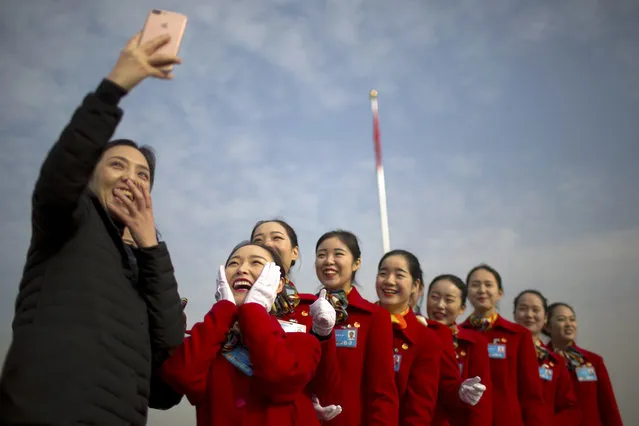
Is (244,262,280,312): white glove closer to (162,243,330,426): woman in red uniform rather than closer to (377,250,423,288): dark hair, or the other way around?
(162,243,330,426): woman in red uniform

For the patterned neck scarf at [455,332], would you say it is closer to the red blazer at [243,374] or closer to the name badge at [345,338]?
the name badge at [345,338]

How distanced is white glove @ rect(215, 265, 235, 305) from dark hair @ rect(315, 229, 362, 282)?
164 centimetres

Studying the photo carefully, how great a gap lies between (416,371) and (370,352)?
0.59m

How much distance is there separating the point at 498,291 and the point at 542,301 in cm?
113

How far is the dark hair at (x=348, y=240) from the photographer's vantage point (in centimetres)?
455

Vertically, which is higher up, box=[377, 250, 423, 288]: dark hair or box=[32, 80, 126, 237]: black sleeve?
box=[377, 250, 423, 288]: dark hair

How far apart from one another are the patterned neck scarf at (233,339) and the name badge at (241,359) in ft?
0.07

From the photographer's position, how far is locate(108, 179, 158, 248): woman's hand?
7.47ft

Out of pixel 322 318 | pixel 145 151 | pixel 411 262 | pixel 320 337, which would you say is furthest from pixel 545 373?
pixel 145 151

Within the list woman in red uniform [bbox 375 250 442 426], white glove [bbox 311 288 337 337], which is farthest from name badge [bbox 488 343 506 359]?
white glove [bbox 311 288 337 337]

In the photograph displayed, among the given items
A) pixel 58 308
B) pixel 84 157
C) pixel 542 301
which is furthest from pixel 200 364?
pixel 542 301

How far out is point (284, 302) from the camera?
3.34 metres

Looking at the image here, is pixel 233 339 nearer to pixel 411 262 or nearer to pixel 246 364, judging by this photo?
pixel 246 364

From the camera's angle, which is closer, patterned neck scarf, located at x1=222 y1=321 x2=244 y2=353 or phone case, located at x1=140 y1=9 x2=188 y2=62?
phone case, located at x1=140 y1=9 x2=188 y2=62
